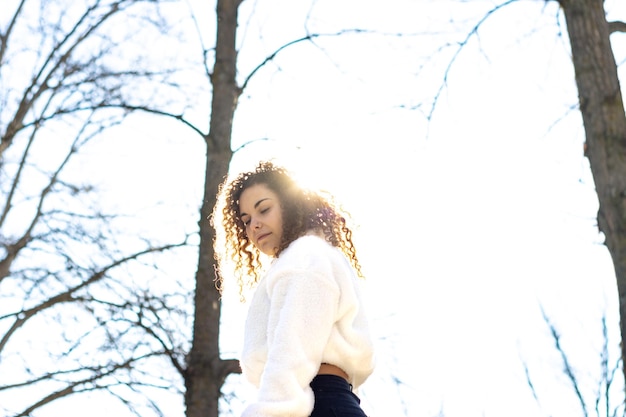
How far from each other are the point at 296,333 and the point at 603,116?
2.59 m

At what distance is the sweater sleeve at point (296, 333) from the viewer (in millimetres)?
2611

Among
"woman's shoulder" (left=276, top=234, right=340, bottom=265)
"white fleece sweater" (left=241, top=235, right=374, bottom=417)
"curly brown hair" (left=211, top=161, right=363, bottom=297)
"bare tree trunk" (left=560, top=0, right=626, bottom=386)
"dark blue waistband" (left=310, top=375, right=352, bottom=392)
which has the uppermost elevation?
"bare tree trunk" (left=560, top=0, right=626, bottom=386)

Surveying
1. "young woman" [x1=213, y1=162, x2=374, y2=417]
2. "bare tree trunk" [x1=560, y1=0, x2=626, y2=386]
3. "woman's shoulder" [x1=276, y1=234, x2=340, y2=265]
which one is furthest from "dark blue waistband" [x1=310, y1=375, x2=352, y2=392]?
"bare tree trunk" [x1=560, y1=0, x2=626, y2=386]

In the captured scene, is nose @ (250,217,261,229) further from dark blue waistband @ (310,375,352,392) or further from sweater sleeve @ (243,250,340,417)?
dark blue waistband @ (310,375,352,392)

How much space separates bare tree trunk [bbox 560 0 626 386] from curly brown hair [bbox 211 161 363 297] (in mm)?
1670

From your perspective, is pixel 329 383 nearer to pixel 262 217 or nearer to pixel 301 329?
pixel 301 329

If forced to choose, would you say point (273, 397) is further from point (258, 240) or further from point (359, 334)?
point (258, 240)

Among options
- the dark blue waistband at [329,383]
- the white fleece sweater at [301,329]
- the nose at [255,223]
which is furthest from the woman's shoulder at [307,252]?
the dark blue waistband at [329,383]

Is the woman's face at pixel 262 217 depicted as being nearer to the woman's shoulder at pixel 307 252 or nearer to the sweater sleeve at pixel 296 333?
the woman's shoulder at pixel 307 252

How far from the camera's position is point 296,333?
2.69 metres

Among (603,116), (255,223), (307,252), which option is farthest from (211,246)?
(307,252)

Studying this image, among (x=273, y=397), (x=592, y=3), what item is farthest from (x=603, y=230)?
(x=273, y=397)

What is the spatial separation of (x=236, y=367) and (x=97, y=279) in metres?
2.12

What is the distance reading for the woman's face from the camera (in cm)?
302
